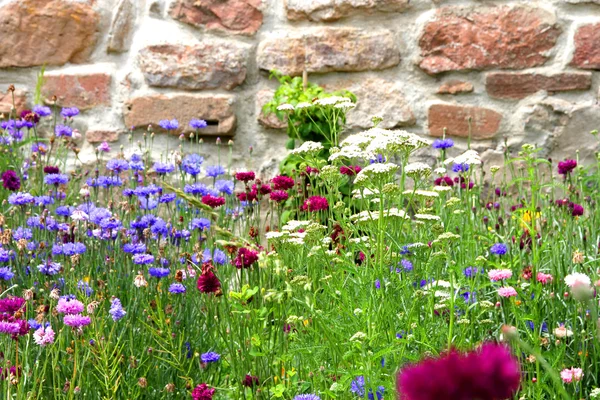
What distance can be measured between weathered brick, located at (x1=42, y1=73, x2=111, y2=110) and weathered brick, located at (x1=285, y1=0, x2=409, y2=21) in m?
1.04

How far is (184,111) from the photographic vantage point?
409 cm

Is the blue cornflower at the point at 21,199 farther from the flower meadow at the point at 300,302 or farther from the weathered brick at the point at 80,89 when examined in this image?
the weathered brick at the point at 80,89

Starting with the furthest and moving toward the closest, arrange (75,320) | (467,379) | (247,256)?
(247,256), (75,320), (467,379)

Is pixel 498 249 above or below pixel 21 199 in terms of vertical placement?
above

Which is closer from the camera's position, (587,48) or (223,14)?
(587,48)

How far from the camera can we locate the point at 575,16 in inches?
147

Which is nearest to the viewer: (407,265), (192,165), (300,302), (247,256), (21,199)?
(300,302)

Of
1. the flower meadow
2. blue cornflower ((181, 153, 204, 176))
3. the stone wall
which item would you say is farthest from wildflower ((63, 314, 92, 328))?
the stone wall

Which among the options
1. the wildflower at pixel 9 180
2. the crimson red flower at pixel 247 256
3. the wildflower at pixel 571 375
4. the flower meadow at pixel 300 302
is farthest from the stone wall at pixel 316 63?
the wildflower at pixel 571 375

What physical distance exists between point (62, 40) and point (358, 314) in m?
3.00

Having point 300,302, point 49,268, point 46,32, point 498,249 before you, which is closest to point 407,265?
point 498,249

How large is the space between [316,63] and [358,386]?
2552 millimetres

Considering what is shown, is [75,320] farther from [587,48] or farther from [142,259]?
[587,48]

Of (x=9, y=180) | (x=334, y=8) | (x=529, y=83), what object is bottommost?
(x=9, y=180)
